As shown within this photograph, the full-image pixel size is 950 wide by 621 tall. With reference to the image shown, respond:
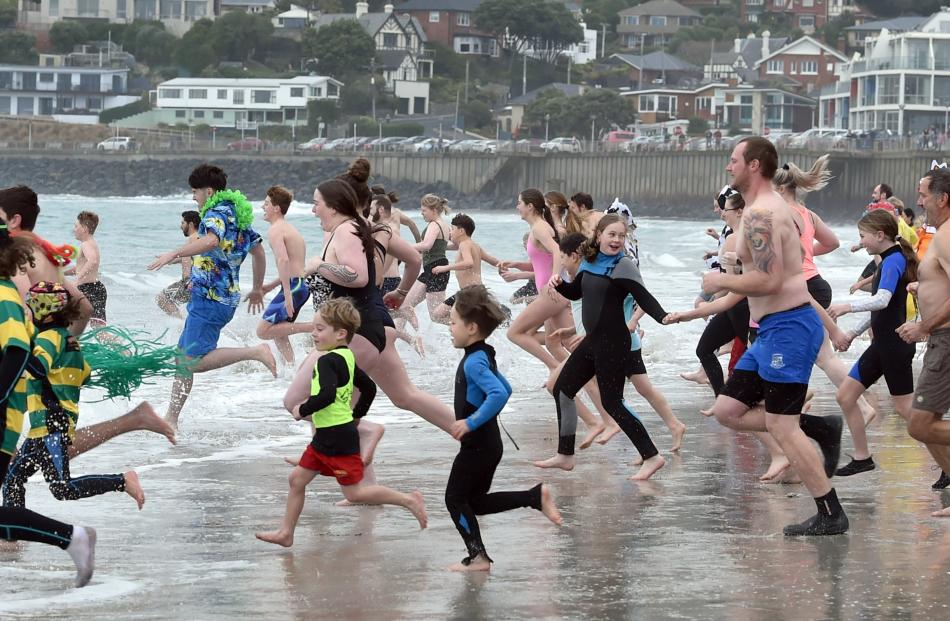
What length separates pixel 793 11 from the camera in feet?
525

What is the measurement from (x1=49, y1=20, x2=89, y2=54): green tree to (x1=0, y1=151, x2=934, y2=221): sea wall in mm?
39057

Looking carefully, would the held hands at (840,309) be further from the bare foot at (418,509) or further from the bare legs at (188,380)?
the bare legs at (188,380)

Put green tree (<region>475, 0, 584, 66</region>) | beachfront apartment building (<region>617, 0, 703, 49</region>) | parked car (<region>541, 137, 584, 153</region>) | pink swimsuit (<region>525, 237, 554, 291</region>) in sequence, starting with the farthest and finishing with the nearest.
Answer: beachfront apartment building (<region>617, 0, 703, 49</region>) → green tree (<region>475, 0, 584, 66</region>) → parked car (<region>541, 137, 584, 153</region>) → pink swimsuit (<region>525, 237, 554, 291</region>)

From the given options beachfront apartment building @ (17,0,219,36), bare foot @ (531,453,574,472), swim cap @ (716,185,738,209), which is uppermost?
beachfront apartment building @ (17,0,219,36)

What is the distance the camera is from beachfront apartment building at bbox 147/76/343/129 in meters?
119

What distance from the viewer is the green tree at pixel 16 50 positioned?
444 feet

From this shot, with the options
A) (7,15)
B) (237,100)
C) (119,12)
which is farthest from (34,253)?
(119,12)

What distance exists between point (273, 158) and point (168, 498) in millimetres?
91405

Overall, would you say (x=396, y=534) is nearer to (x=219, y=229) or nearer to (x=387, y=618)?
(x=387, y=618)

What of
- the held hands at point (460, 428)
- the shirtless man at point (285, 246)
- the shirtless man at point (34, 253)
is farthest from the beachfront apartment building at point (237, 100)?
the held hands at point (460, 428)

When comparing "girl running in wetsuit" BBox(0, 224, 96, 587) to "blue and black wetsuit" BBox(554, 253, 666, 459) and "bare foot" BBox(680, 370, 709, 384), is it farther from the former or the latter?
"bare foot" BBox(680, 370, 709, 384)

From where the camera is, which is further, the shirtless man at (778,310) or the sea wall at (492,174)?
the sea wall at (492,174)

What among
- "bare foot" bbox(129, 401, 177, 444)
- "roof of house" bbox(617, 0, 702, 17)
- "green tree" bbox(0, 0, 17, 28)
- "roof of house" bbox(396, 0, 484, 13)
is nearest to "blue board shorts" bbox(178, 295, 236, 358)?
"bare foot" bbox(129, 401, 177, 444)

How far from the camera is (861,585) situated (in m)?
5.75
